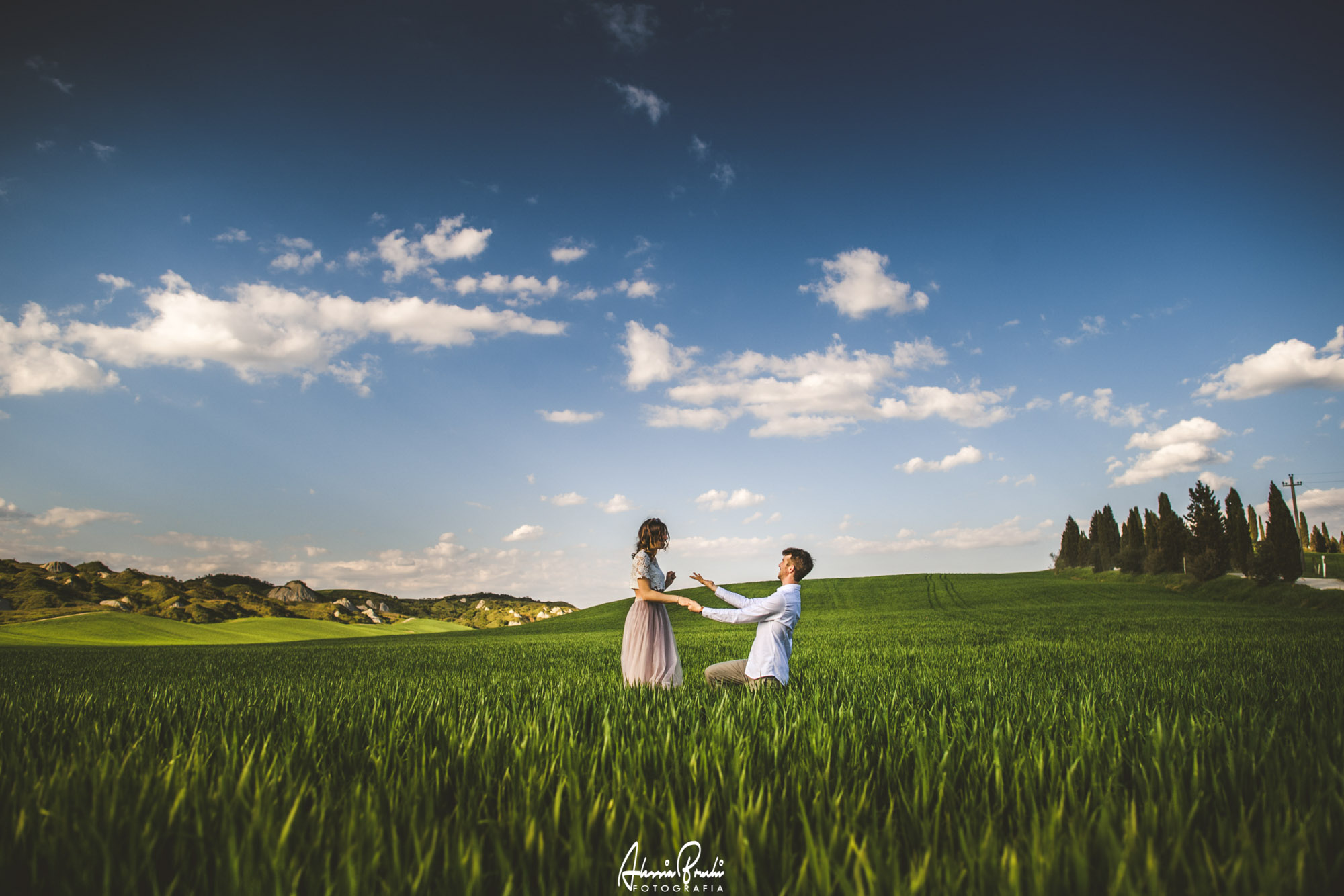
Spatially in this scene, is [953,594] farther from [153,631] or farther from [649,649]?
[153,631]

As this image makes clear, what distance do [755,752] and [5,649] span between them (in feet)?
118

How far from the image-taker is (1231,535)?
186 ft

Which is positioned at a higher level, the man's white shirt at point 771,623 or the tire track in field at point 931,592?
the man's white shirt at point 771,623

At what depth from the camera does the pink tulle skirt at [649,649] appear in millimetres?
6914

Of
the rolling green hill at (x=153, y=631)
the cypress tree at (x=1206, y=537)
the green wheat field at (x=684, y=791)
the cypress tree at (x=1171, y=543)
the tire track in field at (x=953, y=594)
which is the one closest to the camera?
the green wheat field at (x=684, y=791)

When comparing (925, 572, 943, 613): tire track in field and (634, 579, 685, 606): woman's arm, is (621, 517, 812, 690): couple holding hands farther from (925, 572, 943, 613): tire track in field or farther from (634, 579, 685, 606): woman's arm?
(925, 572, 943, 613): tire track in field

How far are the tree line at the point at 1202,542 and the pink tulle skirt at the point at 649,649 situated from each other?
59293 mm

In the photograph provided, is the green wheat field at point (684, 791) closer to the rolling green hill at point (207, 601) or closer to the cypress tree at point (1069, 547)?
the rolling green hill at point (207, 601)

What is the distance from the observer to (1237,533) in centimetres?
5659

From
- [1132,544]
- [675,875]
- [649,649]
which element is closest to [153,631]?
[649,649]

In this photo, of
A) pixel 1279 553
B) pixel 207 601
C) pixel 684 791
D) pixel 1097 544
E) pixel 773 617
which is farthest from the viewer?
pixel 1097 544

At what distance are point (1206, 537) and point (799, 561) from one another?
7207cm

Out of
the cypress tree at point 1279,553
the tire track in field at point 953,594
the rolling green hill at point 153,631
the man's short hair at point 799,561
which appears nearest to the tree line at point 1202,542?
the cypress tree at point 1279,553

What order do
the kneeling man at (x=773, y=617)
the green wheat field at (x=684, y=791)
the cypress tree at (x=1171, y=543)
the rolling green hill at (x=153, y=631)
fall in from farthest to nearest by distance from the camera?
1. the cypress tree at (x=1171, y=543)
2. the rolling green hill at (x=153, y=631)
3. the kneeling man at (x=773, y=617)
4. the green wheat field at (x=684, y=791)
